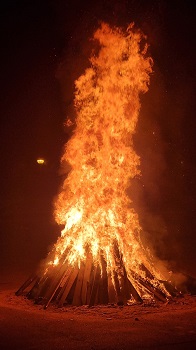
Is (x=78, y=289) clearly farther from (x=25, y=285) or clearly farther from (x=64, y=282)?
(x=25, y=285)

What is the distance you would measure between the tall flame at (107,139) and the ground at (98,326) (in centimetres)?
193

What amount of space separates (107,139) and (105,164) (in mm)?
687

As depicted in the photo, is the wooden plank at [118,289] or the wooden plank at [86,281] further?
the wooden plank at [86,281]

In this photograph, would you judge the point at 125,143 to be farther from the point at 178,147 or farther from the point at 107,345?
the point at 178,147

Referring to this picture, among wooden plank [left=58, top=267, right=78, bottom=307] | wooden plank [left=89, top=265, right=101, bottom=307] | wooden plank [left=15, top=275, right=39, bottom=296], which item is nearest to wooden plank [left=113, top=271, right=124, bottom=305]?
wooden plank [left=89, top=265, right=101, bottom=307]

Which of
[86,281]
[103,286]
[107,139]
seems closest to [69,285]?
[86,281]

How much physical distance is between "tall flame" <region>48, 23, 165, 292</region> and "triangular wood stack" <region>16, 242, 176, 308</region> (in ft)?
2.50

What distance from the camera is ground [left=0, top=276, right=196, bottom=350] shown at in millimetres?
5816

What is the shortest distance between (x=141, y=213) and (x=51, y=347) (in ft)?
56.5

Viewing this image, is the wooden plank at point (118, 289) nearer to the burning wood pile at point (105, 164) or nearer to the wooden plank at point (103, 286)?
the wooden plank at point (103, 286)

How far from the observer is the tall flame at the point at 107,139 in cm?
989

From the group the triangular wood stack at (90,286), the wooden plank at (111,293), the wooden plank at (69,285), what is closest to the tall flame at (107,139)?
the triangular wood stack at (90,286)

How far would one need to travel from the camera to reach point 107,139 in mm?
10172

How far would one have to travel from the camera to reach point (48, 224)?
22812 mm
